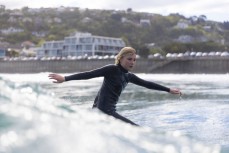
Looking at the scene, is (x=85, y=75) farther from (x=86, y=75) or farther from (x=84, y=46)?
(x=84, y=46)

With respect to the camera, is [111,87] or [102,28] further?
[102,28]

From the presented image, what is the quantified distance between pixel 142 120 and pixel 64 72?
266 ft

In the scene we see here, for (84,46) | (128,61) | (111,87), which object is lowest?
(84,46)

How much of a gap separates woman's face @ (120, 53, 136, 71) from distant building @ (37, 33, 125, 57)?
11093 centimetres

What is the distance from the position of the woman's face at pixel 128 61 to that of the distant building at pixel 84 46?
111 m

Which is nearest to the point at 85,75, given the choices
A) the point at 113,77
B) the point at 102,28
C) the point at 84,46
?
the point at 113,77

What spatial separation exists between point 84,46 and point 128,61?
116 m

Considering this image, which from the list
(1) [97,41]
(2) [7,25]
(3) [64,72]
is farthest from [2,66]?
(2) [7,25]

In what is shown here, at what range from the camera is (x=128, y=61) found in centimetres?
601

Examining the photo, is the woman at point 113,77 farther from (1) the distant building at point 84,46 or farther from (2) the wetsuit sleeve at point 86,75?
(1) the distant building at point 84,46

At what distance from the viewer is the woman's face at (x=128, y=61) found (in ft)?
19.6

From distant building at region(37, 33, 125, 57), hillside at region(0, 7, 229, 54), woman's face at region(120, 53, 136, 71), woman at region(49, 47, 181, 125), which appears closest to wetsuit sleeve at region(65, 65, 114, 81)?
woman at region(49, 47, 181, 125)

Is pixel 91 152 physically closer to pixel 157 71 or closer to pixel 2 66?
pixel 157 71

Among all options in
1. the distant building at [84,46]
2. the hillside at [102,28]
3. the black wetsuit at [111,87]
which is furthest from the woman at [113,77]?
the hillside at [102,28]
